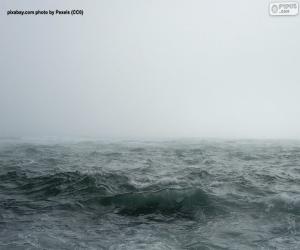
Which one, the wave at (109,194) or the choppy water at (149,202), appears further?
the wave at (109,194)

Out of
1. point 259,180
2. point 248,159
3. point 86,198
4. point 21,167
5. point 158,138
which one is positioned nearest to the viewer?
point 86,198

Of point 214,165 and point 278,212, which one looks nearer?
point 278,212

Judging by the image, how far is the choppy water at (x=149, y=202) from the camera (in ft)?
11.0

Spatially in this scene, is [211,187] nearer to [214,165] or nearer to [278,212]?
[278,212]

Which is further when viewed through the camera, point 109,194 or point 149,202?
point 109,194

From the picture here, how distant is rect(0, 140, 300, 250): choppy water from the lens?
3.36 meters

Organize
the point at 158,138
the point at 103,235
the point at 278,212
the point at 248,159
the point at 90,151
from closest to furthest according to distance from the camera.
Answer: the point at 103,235 → the point at 278,212 → the point at 248,159 → the point at 90,151 → the point at 158,138

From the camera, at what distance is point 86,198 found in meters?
4.90

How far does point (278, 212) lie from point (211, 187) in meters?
1.26

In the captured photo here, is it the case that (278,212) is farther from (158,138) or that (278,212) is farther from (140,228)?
(158,138)

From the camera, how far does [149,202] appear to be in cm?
462

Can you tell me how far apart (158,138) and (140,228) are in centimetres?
897

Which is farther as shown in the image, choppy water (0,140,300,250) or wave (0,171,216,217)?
wave (0,171,216,217)

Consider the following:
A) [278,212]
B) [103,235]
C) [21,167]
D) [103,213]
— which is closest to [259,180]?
[278,212]
